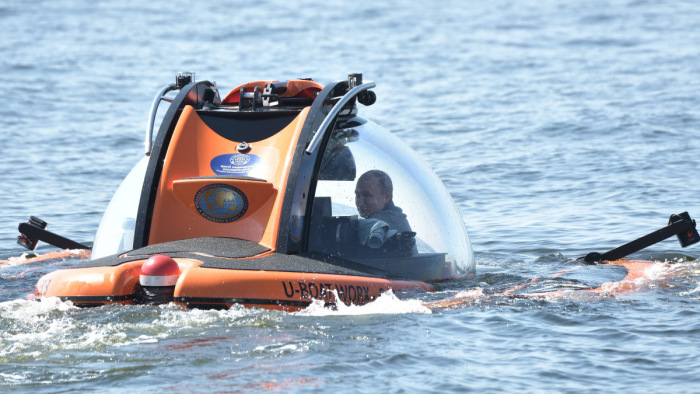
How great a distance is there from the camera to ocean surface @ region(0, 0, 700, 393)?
6094mm

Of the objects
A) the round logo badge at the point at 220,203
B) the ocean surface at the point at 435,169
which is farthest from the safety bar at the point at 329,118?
the ocean surface at the point at 435,169

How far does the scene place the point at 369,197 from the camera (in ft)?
25.3

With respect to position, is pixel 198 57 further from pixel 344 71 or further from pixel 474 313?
pixel 474 313

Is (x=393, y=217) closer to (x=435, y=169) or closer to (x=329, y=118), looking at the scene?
(x=329, y=118)

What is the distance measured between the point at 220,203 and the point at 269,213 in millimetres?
349

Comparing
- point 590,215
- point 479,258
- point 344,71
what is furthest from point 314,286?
point 344,71

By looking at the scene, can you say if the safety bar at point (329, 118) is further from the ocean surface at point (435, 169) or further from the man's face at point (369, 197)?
the ocean surface at point (435, 169)

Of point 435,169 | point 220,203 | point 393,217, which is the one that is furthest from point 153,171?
point 435,169

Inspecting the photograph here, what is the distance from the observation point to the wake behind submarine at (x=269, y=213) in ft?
21.9

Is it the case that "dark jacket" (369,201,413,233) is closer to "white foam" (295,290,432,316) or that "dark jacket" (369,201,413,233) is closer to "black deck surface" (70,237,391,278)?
"black deck surface" (70,237,391,278)

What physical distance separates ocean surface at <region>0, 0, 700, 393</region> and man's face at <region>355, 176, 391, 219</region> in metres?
0.74

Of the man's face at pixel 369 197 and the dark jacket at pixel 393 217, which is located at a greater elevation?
the man's face at pixel 369 197

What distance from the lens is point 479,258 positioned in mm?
9914

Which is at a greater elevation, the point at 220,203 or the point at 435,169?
the point at 435,169
